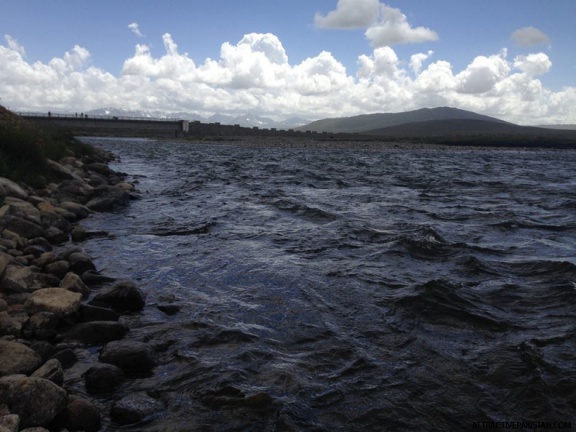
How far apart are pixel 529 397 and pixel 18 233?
1002cm

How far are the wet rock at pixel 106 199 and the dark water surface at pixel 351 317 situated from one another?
1.25m

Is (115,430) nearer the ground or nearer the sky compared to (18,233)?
nearer the ground

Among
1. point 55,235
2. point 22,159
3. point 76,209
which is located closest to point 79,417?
point 55,235

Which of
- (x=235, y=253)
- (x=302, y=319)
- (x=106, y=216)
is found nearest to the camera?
(x=302, y=319)

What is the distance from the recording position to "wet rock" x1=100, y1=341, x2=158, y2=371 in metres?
5.52

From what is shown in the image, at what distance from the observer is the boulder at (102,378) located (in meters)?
5.02

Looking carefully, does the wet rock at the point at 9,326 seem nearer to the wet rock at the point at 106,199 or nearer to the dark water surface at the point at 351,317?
the dark water surface at the point at 351,317

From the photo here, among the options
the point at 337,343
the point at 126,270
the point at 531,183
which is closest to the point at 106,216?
the point at 126,270

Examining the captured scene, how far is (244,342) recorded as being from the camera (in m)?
6.37

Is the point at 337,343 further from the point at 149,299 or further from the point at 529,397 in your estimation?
the point at 149,299

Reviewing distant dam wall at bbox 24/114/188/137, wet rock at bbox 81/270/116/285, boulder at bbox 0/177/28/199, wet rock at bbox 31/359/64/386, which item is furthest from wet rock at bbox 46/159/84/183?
distant dam wall at bbox 24/114/188/137

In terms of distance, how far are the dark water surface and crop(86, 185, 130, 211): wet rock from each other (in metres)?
1.25

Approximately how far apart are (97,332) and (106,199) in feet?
36.8

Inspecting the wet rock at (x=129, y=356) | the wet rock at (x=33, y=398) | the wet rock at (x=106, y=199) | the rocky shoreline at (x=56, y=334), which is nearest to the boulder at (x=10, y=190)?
the rocky shoreline at (x=56, y=334)
